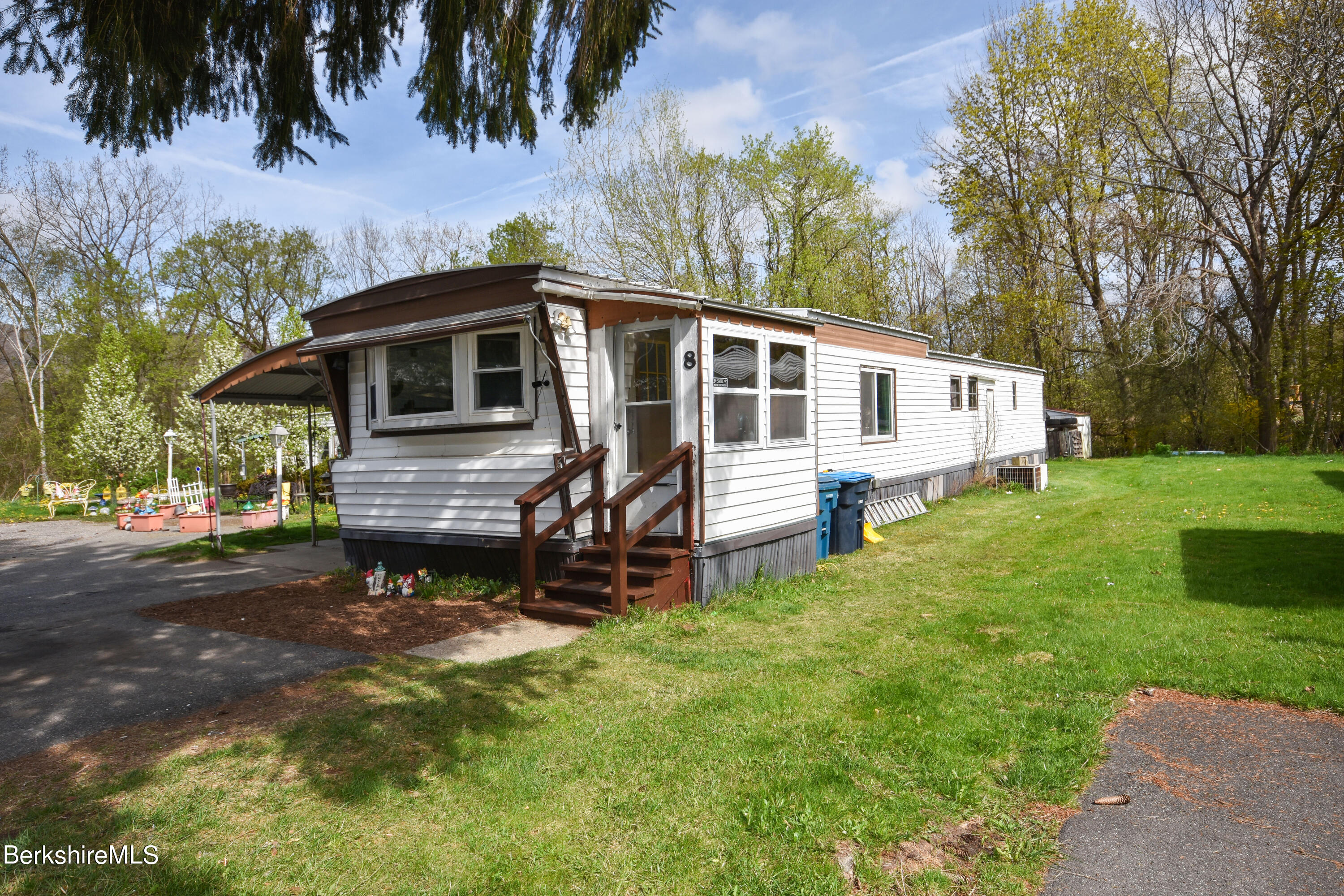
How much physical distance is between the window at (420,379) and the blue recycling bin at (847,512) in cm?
483

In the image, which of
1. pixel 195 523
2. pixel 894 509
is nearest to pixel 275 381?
pixel 195 523

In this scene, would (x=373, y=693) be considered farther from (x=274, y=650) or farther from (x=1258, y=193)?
(x=1258, y=193)

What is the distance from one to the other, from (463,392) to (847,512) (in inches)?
202

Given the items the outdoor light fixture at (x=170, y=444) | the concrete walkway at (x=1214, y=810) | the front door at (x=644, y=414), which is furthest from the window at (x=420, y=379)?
the outdoor light fixture at (x=170, y=444)

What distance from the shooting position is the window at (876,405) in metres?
12.1

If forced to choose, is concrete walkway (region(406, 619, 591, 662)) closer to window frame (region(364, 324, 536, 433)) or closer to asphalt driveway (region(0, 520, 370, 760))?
asphalt driveway (region(0, 520, 370, 760))

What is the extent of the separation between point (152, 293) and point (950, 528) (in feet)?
106

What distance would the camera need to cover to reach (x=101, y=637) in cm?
634

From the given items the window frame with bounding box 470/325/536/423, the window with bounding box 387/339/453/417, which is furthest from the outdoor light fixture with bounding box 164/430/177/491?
the window frame with bounding box 470/325/536/423

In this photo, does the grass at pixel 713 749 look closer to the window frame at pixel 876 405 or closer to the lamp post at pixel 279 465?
the window frame at pixel 876 405

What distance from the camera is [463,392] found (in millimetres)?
7625

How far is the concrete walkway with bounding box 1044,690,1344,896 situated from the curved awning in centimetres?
861

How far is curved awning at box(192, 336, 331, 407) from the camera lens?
9.08 meters

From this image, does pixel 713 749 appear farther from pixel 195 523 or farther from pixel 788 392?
pixel 195 523
